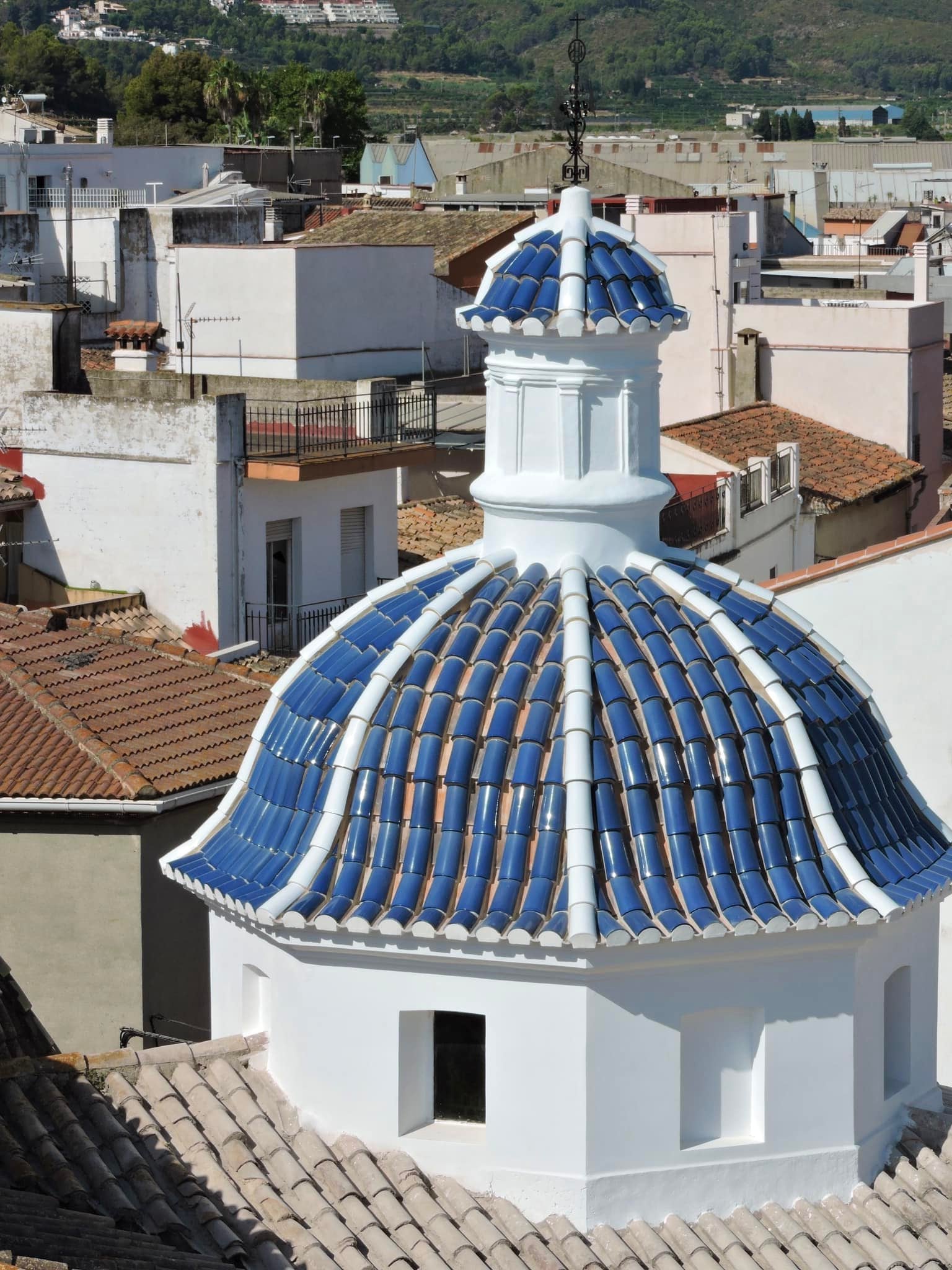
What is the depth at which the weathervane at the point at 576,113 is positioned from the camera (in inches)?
629

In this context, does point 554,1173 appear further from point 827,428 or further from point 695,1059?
point 827,428

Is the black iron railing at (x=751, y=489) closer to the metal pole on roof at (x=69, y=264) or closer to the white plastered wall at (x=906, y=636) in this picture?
the white plastered wall at (x=906, y=636)

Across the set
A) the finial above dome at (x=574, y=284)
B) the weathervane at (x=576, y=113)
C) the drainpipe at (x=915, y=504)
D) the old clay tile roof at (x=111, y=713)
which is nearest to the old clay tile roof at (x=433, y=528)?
the drainpipe at (x=915, y=504)

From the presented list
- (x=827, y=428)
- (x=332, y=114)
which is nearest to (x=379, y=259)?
(x=827, y=428)

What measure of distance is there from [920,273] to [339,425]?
2356cm

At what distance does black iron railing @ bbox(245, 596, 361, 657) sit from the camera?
3256 cm

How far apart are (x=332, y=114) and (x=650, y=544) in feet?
389

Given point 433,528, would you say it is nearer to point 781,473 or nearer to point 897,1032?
point 781,473

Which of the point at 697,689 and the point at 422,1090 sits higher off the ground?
the point at 697,689

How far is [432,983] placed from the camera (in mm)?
13445

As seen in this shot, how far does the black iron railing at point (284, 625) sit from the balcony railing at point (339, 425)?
86.2 inches

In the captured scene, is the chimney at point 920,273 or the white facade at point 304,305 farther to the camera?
the chimney at point 920,273

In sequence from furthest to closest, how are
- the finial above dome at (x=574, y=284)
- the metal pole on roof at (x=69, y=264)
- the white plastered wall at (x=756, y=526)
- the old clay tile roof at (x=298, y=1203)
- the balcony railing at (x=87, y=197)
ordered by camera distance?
1. the balcony railing at (x=87, y=197)
2. the metal pole on roof at (x=69, y=264)
3. the white plastered wall at (x=756, y=526)
4. the finial above dome at (x=574, y=284)
5. the old clay tile roof at (x=298, y=1203)

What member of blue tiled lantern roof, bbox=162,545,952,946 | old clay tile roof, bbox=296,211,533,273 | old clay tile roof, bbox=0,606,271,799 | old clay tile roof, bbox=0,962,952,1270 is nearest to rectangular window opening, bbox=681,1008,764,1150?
old clay tile roof, bbox=0,962,952,1270
